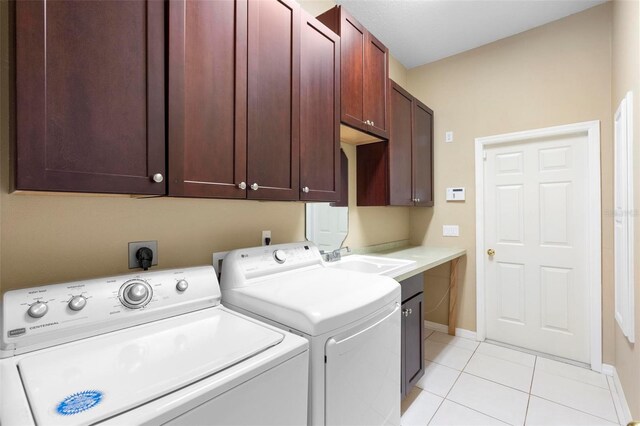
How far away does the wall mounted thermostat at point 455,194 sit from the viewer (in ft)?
10.2

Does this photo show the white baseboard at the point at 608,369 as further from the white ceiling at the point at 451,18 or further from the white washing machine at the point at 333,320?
the white ceiling at the point at 451,18

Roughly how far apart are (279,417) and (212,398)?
0.24 meters

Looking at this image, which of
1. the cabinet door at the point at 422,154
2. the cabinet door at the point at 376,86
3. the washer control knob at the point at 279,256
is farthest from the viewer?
the cabinet door at the point at 422,154

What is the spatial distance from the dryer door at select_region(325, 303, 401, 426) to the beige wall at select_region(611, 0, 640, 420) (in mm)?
1306

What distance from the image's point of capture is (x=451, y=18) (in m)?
2.55

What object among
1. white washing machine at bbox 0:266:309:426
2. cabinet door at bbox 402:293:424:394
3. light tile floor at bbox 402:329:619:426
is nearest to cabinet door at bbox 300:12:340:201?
white washing machine at bbox 0:266:309:426

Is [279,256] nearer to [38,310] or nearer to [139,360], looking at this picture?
[139,360]

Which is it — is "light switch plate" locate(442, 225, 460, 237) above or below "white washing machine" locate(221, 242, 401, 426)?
above

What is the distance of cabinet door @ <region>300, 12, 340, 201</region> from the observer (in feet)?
5.08

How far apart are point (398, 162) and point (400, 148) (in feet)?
0.45

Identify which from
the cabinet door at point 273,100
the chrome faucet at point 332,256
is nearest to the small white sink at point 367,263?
the chrome faucet at point 332,256

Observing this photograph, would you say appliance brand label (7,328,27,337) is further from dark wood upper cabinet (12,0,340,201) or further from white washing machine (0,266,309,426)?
dark wood upper cabinet (12,0,340,201)

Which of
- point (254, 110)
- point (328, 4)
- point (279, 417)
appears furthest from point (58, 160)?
point (328, 4)

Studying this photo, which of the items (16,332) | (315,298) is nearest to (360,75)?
(315,298)
